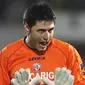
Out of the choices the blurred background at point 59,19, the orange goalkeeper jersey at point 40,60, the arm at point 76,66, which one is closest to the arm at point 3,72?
the orange goalkeeper jersey at point 40,60

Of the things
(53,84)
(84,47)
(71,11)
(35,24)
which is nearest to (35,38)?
(35,24)

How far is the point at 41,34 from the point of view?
2266 mm

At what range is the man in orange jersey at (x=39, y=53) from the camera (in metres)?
2.29

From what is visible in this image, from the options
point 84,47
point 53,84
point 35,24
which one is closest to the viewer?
point 53,84

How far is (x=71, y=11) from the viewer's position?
4.70 m

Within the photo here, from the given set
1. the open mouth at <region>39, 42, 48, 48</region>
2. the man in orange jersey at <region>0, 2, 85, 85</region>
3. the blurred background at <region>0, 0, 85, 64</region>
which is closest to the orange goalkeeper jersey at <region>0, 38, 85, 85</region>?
the man in orange jersey at <region>0, 2, 85, 85</region>

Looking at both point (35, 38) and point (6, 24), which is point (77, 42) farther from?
point (35, 38)

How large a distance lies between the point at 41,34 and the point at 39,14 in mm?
114

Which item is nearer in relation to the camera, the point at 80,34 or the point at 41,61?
the point at 41,61

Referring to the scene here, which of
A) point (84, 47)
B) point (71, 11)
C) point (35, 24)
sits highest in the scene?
point (35, 24)

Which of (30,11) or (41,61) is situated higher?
(30,11)

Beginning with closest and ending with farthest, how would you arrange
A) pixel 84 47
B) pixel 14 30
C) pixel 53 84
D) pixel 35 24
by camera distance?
1. pixel 53 84
2. pixel 35 24
3. pixel 84 47
4. pixel 14 30

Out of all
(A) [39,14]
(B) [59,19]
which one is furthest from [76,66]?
(B) [59,19]

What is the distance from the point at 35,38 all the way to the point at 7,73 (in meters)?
0.26
